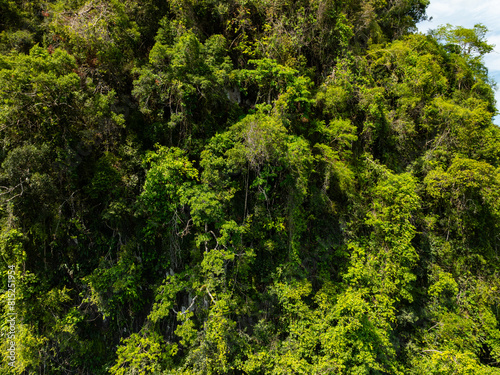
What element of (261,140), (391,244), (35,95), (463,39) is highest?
(463,39)

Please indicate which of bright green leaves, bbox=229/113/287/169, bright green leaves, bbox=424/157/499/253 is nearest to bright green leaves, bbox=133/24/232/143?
bright green leaves, bbox=229/113/287/169

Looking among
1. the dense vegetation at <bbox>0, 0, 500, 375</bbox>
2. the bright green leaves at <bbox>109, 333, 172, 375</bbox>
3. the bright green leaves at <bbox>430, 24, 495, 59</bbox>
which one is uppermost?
the bright green leaves at <bbox>430, 24, 495, 59</bbox>

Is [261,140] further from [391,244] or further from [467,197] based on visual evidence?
[467,197]

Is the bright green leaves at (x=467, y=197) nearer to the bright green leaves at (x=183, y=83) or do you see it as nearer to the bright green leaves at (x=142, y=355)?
the bright green leaves at (x=183, y=83)

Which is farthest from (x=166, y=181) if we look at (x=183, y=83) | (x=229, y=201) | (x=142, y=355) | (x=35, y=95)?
(x=142, y=355)

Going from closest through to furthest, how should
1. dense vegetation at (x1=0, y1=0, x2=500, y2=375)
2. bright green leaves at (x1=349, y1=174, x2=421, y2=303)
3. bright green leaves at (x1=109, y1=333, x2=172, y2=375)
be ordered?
bright green leaves at (x1=109, y1=333, x2=172, y2=375) → dense vegetation at (x1=0, y1=0, x2=500, y2=375) → bright green leaves at (x1=349, y1=174, x2=421, y2=303)

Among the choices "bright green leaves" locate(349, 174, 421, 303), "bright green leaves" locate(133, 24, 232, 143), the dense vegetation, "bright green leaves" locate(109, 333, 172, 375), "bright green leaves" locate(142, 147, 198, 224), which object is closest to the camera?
"bright green leaves" locate(109, 333, 172, 375)

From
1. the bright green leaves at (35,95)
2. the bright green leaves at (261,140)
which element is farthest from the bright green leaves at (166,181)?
the bright green leaves at (35,95)

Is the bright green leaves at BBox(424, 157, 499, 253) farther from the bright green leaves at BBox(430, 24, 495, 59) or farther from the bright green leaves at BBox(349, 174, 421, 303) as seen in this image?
the bright green leaves at BBox(430, 24, 495, 59)

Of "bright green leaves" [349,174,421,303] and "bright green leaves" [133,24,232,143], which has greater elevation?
"bright green leaves" [133,24,232,143]

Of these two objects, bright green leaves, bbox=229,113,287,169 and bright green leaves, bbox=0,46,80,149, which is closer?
bright green leaves, bbox=0,46,80,149
